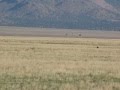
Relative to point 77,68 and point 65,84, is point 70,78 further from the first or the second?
point 77,68

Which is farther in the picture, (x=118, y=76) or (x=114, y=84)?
(x=118, y=76)

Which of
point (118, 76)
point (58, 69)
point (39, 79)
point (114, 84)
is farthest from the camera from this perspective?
point (58, 69)

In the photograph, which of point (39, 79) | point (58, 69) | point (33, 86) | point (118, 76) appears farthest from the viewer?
point (58, 69)

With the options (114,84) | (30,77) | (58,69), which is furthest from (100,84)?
(58,69)

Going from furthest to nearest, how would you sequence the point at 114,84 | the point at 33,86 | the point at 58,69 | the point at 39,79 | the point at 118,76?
the point at 58,69 < the point at 118,76 < the point at 39,79 < the point at 114,84 < the point at 33,86

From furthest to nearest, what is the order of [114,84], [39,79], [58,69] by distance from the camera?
[58,69]
[39,79]
[114,84]

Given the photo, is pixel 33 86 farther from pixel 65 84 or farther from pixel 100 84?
pixel 100 84

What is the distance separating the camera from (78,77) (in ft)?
74.6

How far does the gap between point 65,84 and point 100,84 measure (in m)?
1.55

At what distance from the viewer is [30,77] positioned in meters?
22.2

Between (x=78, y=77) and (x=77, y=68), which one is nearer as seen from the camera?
(x=78, y=77)

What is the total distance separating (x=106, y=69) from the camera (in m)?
27.0

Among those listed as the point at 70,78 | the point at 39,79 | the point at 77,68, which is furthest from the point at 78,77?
the point at 77,68

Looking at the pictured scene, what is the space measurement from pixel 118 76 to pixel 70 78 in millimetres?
2881
